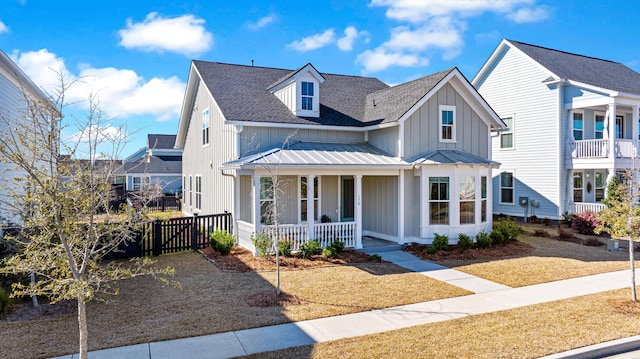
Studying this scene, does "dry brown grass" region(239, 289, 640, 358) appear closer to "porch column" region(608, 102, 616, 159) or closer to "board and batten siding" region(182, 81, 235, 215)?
"board and batten siding" region(182, 81, 235, 215)

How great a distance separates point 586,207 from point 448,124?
9899 mm

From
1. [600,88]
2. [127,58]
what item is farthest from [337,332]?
[600,88]

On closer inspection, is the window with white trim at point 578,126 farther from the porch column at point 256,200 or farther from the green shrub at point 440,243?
the porch column at point 256,200

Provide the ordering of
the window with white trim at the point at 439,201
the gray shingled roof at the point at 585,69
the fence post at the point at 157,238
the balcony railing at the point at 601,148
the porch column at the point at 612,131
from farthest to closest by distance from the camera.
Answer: the gray shingled roof at the point at 585,69 < the balcony railing at the point at 601,148 < the porch column at the point at 612,131 < the window with white trim at the point at 439,201 < the fence post at the point at 157,238

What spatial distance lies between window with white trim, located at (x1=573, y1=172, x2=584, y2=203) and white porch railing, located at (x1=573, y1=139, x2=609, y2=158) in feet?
5.74

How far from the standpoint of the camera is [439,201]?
15.3 metres

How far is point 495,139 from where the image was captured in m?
24.8

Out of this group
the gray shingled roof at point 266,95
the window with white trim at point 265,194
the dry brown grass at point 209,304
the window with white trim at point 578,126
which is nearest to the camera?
the dry brown grass at point 209,304

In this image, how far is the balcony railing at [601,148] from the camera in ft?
65.8

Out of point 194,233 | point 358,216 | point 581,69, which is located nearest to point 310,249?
point 358,216

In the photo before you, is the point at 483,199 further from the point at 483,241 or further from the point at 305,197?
the point at 305,197

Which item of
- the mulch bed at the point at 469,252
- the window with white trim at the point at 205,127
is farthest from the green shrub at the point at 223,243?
the window with white trim at the point at 205,127

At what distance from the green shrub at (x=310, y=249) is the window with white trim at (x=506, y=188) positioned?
49.5 feet

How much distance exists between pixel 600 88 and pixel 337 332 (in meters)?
19.8
